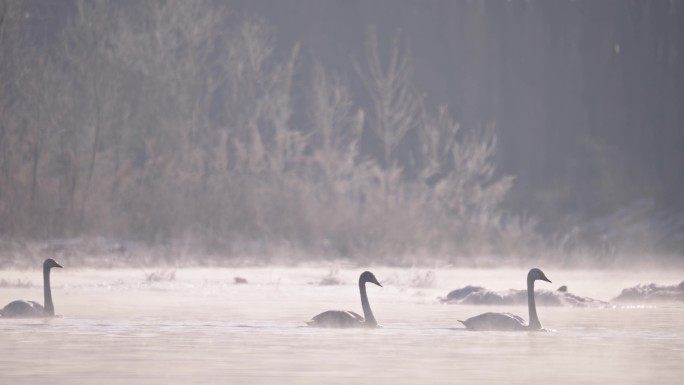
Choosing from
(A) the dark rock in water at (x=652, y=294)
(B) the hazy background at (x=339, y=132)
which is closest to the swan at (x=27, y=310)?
(B) the hazy background at (x=339, y=132)

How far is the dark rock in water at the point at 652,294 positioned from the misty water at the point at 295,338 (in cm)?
22

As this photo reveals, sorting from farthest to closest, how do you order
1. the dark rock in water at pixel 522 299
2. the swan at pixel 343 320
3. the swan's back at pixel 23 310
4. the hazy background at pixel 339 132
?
the hazy background at pixel 339 132
the dark rock in water at pixel 522 299
the swan's back at pixel 23 310
the swan at pixel 343 320

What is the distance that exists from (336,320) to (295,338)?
1.57 m

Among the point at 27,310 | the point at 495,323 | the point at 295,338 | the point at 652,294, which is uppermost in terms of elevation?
the point at 652,294

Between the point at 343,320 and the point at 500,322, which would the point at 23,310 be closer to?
the point at 343,320

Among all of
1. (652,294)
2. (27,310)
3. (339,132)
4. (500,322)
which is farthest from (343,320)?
(339,132)

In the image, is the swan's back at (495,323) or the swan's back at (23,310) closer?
the swan's back at (495,323)

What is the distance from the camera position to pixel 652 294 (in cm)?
2053

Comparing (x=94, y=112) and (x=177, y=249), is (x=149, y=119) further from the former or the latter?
(x=177, y=249)

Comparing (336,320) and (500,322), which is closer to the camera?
(500,322)

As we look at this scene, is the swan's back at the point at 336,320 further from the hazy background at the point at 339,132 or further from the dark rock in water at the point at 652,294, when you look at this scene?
the hazy background at the point at 339,132

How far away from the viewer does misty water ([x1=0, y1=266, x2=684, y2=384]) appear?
1138 cm

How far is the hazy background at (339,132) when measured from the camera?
29219 mm

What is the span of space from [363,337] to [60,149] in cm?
1802
